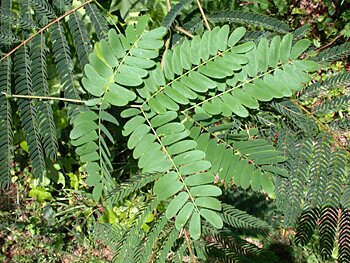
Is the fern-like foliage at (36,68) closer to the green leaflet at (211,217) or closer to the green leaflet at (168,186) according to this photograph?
the green leaflet at (168,186)

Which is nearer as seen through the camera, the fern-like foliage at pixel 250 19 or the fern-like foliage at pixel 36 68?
the fern-like foliage at pixel 36 68

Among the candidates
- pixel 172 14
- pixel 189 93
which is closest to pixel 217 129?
pixel 189 93

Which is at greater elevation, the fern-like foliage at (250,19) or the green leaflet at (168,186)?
the fern-like foliage at (250,19)

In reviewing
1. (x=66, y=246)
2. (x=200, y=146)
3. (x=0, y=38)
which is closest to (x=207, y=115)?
(x=200, y=146)

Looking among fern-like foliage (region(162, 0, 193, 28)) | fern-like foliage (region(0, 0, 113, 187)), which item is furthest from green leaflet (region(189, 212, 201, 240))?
fern-like foliage (region(162, 0, 193, 28))

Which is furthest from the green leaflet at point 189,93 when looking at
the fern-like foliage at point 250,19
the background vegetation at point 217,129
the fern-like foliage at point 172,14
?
the fern-like foliage at point 250,19

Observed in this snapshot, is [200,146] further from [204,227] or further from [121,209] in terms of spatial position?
[121,209]

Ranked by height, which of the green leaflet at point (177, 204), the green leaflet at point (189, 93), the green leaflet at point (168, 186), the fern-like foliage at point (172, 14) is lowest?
the green leaflet at point (177, 204)

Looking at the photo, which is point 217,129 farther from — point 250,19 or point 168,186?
point 250,19

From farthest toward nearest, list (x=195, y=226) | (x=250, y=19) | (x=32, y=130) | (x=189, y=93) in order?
(x=250, y=19)
(x=32, y=130)
(x=189, y=93)
(x=195, y=226)

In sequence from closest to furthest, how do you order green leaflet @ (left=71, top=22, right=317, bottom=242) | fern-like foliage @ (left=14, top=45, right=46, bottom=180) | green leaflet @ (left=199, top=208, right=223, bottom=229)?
green leaflet @ (left=199, top=208, right=223, bottom=229) → green leaflet @ (left=71, top=22, right=317, bottom=242) → fern-like foliage @ (left=14, top=45, right=46, bottom=180)

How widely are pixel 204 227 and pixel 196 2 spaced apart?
0.74m

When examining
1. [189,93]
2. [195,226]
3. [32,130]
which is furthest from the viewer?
[32,130]

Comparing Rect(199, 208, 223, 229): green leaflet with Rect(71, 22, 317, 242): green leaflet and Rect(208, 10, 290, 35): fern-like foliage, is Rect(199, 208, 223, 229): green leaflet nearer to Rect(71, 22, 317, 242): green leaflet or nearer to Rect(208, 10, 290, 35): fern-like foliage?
Rect(71, 22, 317, 242): green leaflet
